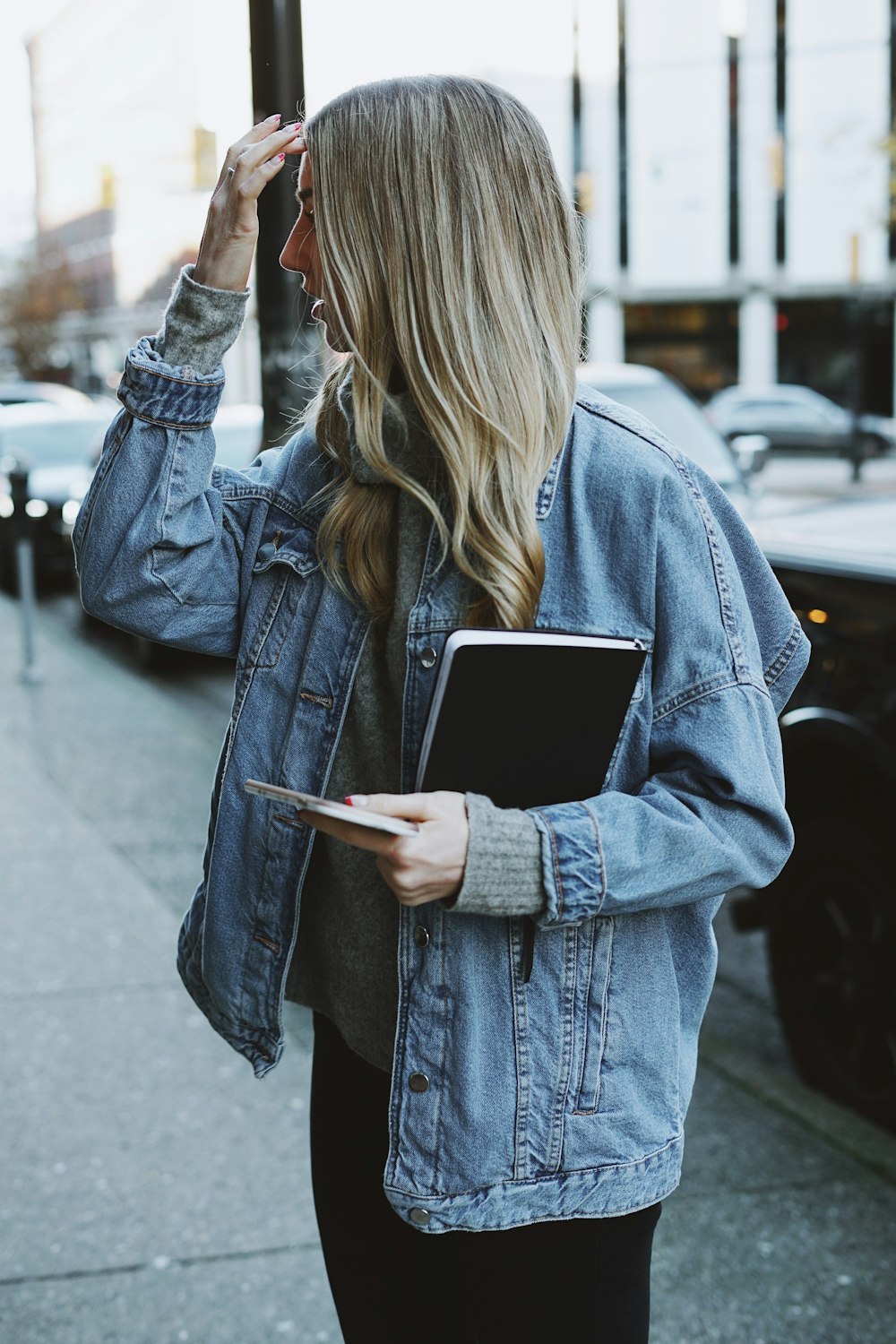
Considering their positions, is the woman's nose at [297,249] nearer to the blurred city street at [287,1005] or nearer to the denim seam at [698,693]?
the blurred city street at [287,1005]

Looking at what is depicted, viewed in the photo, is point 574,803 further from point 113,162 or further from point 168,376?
point 113,162

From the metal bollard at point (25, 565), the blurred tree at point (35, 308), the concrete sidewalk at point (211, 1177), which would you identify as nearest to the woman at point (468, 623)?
the concrete sidewalk at point (211, 1177)

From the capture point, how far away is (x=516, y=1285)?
166 cm

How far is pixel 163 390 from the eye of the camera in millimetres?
1691

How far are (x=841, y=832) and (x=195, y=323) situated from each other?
260cm

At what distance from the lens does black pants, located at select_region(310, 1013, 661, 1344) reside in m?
1.65

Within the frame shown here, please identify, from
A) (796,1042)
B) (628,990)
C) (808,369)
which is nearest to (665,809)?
(628,990)

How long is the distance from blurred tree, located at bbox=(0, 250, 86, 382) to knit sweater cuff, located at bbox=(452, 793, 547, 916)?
5645 cm

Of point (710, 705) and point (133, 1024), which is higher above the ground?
point (710, 705)

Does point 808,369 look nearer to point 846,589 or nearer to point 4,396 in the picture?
point 4,396

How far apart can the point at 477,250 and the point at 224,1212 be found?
2455 millimetres

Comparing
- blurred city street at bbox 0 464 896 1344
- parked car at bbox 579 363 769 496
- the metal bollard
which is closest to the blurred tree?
the metal bollard

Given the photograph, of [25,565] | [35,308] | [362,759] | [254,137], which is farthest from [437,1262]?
[35,308]

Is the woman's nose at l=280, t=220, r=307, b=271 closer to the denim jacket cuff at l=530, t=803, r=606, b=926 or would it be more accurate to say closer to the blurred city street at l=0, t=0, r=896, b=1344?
the blurred city street at l=0, t=0, r=896, b=1344
